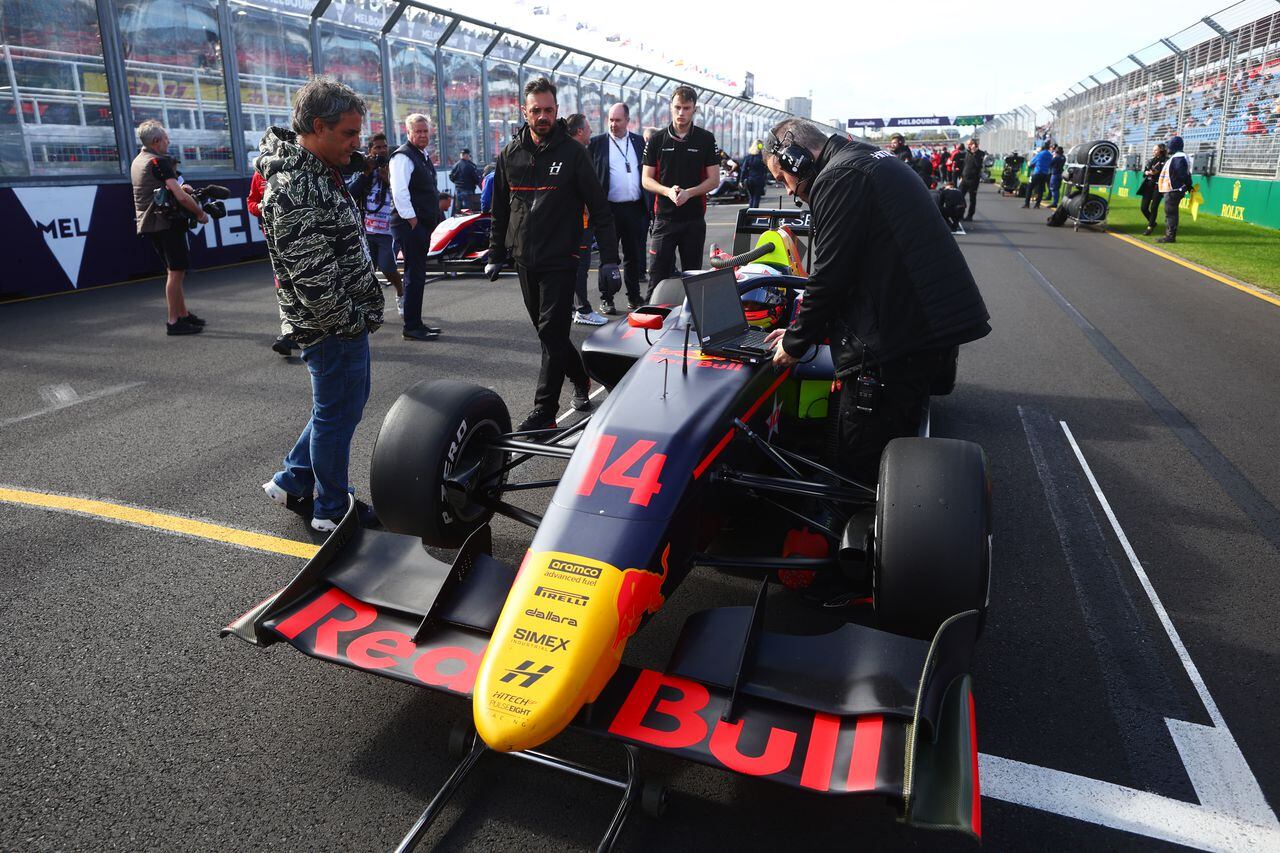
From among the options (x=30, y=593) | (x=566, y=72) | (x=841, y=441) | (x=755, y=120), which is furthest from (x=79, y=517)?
(x=755, y=120)

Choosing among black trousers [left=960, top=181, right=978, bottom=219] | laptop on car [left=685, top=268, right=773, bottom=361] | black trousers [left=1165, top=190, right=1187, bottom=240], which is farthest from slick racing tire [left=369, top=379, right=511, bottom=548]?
black trousers [left=960, top=181, right=978, bottom=219]

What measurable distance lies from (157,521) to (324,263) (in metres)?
1.55

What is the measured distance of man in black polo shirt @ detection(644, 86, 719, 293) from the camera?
6840mm

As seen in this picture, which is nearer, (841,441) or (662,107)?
(841,441)

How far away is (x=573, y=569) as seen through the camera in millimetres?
2348

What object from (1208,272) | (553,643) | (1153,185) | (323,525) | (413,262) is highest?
(1153,185)

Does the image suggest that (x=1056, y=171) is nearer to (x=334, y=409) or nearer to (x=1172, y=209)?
(x=1172, y=209)

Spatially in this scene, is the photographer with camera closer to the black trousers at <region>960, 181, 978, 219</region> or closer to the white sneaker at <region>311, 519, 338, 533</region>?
the white sneaker at <region>311, 519, 338, 533</region>

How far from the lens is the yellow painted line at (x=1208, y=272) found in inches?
386

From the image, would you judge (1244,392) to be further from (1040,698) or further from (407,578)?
(407,578)

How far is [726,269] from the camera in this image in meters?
3.21

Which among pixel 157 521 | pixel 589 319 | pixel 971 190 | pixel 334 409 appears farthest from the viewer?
pixel 971 190

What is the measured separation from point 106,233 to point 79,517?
7.89 metres

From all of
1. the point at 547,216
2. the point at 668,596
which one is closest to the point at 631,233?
the point at 547,216
